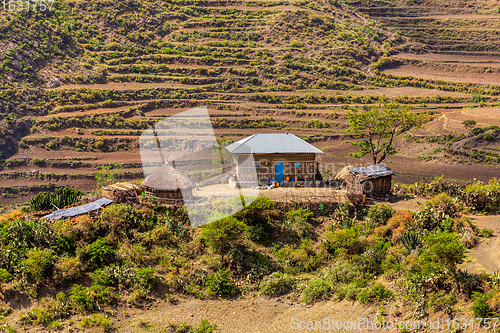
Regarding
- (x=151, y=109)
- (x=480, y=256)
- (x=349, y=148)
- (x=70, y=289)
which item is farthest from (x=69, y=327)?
(x=151, y=109)

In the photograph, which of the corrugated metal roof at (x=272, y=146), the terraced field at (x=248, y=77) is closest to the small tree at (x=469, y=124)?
the terraced field at (x=248, y=77)

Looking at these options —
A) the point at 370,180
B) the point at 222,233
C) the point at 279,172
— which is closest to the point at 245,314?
the point at 222,233

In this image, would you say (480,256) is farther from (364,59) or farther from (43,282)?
(364,59)

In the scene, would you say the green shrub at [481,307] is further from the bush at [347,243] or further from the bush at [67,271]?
the bush at [67,271]

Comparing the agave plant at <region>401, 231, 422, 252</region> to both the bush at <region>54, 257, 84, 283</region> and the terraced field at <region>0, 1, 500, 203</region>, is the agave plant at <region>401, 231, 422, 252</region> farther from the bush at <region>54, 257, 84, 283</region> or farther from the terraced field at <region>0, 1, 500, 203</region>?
the terraced field at <region>0, 1, 500, 203</region>

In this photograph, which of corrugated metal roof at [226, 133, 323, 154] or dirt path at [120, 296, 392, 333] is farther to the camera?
corrugated metal roof at [226, 133, 323, 154]

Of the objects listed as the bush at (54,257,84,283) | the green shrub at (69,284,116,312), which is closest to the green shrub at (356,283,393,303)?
the green shrub at (69,284,116,312)

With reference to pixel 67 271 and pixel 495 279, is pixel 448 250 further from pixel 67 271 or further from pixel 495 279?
pixel 67 271
